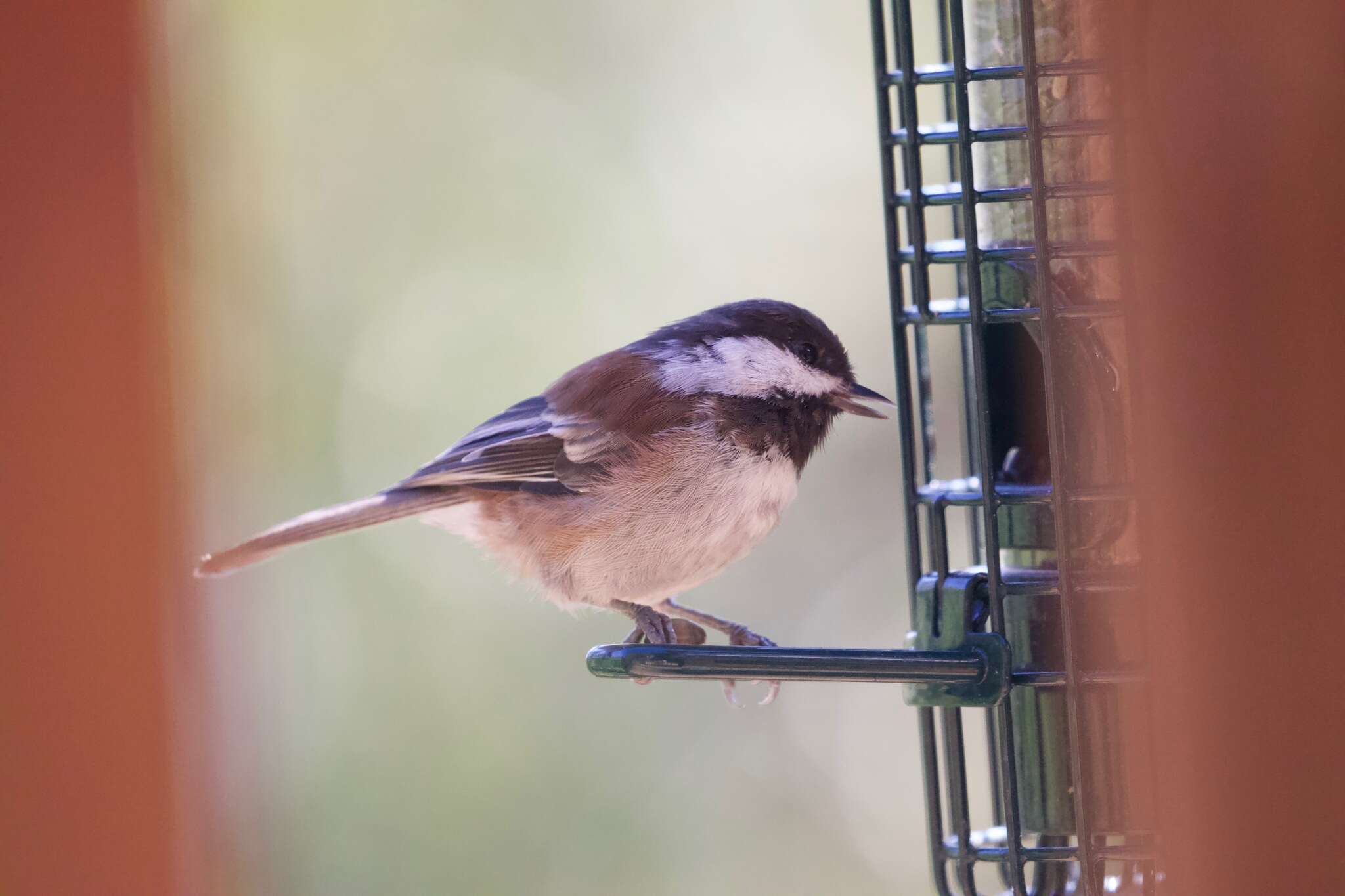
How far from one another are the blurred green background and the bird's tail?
4.07ft

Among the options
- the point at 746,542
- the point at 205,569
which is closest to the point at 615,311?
the point at 746,542

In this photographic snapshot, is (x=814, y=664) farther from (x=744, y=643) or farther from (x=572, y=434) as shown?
(x=572, y=434)

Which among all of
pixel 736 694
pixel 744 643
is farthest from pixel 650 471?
pixel 736 694

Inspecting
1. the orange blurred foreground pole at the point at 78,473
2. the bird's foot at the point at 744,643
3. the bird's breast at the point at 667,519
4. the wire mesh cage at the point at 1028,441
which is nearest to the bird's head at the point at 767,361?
the bird's breast at the point at 667,519

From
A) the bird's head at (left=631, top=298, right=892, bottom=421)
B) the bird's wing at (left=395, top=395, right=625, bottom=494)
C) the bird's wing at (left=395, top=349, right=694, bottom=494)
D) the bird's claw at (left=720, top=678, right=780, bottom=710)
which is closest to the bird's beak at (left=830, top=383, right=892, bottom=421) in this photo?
the bird's head at (left=631, top=298, right=892, bottom=421)

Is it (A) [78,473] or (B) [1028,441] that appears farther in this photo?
(B) [1028,441]

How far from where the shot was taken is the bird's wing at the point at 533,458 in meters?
2.38

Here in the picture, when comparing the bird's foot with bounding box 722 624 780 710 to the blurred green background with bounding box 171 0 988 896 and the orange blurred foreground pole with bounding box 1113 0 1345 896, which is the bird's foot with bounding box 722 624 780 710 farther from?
the blurred green background with bounding box 171 0 988 896

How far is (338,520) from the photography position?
234 cm

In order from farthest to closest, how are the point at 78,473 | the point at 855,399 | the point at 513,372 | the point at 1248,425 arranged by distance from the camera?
the point at 513,372, the point at 855,399, the point at 78,473, the point at 1248,425

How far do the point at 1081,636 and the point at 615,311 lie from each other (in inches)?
108

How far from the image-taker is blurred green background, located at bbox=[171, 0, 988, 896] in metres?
3.76

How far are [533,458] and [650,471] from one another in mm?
287

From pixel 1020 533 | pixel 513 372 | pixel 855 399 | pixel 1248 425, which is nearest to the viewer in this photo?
pixel 1248 425
